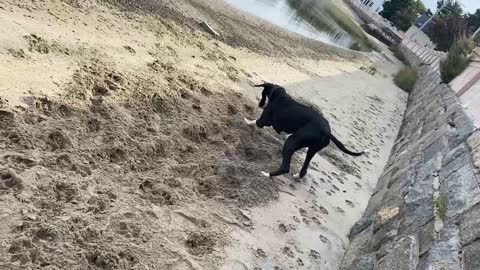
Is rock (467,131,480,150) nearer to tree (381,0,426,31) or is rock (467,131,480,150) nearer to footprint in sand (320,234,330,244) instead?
footprint in sand (320,234,330,244)

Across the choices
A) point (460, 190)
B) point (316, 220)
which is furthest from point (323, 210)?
point (460, 190)

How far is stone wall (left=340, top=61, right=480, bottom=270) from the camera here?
3.43m

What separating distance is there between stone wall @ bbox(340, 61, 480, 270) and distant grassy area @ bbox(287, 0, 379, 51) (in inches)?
654

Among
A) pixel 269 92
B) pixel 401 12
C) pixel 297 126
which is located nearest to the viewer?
pixel 297 126

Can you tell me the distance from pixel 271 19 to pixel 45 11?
37.2 ft

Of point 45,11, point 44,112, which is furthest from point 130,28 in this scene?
point 44,112

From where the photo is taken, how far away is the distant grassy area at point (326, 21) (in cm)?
2289

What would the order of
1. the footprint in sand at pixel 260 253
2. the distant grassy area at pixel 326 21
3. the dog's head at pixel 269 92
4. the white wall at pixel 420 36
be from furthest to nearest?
the white wall at pixel 420 36
the distant grassy area at pixel 326 21
the dog's head at pixel 269 92
the footprint in sand at pixel 260 253

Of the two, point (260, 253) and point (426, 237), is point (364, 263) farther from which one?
point (260, 253)

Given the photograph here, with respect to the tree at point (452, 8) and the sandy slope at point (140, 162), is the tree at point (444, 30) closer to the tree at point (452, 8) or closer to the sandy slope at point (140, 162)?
the tree at point (452, 8)

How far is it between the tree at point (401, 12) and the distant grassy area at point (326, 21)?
849 inches

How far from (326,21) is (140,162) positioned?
77.1ft

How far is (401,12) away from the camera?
51844 millimetres

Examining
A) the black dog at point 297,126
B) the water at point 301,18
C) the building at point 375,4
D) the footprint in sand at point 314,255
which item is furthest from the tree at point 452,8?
the footprint in sand at point 314,255
